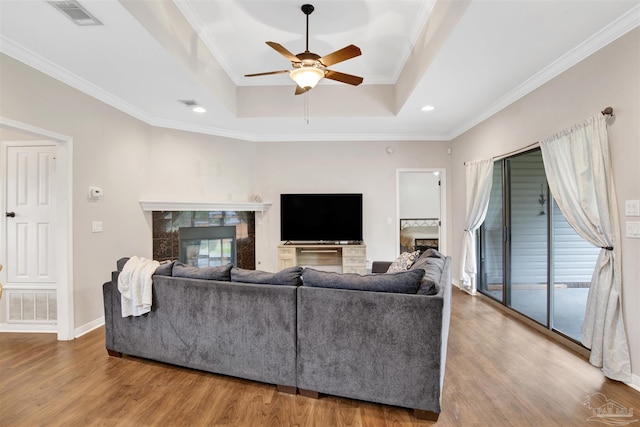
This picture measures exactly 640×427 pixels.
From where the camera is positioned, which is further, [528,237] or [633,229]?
[528,237]

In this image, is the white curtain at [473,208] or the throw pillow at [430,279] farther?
the white curtain at [473,208]

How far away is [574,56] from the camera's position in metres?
2.67

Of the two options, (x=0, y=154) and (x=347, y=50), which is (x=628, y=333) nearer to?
(x=347, y=50)

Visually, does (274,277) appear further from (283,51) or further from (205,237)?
(205,237)

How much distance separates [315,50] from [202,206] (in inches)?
115

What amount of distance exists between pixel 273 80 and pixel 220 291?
128 inches

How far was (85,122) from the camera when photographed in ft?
10.9

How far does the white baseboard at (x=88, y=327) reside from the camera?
3.20m

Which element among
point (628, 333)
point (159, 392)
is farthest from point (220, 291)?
point (628, 333)

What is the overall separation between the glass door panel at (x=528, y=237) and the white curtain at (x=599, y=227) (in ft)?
1.97

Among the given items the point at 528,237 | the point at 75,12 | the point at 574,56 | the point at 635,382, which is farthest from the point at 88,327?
the point at 574,56

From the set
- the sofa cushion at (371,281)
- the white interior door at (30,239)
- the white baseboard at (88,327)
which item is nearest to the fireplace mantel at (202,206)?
the white interior door at (30,239)

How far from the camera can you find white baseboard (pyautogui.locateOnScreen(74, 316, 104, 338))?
10.5 ft

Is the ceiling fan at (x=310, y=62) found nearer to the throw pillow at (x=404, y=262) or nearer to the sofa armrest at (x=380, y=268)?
the throw pillow at (x=404, y=262)
